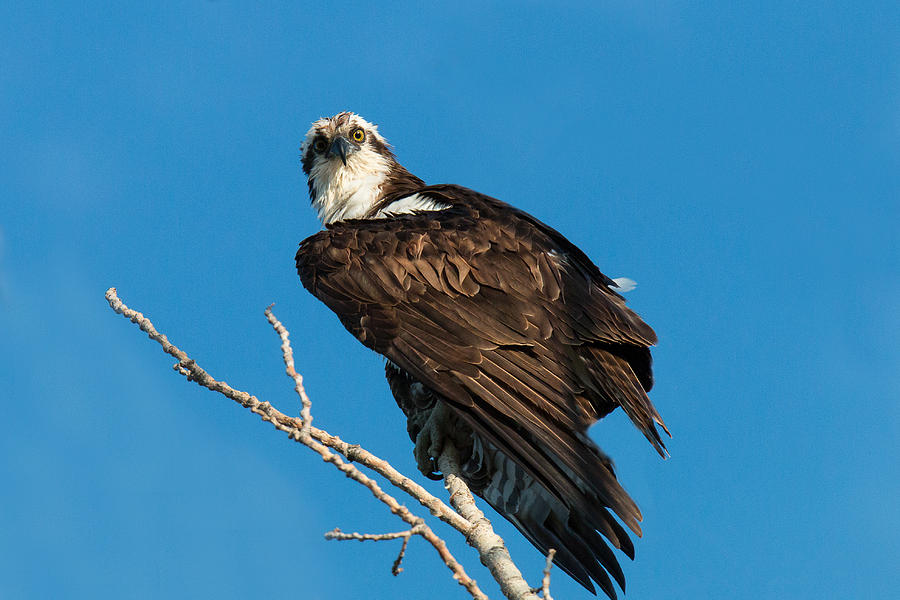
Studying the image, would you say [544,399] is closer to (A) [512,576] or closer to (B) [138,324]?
(A) [512,576]

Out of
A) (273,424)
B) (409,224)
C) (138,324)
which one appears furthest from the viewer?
(409,224)

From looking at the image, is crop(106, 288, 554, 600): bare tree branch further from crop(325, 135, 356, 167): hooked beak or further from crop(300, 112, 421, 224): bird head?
crop(325, 135, 356, 167): hooked beak

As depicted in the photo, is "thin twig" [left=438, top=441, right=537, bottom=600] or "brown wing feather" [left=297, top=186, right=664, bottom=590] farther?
"brown wing feather" [left=297, top=186, right=664, bottom=590]

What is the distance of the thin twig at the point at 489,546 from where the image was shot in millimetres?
3270

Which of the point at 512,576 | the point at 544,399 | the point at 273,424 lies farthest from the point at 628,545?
the point at 273,424

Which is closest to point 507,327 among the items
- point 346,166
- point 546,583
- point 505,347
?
point 505,347

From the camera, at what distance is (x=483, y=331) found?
187 inches

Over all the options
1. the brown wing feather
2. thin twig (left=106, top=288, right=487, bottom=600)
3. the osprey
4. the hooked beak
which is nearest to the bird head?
the hooked beak

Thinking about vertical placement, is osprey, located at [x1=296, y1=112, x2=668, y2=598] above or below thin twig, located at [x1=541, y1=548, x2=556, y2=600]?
above

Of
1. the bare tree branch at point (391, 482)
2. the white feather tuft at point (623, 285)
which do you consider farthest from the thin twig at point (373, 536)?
the white feather tuft at point (623, 285)

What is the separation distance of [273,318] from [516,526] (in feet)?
6.79

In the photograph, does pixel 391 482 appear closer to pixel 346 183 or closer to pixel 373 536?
pixel 373 536

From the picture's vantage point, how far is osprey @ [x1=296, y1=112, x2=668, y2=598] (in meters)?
4.14

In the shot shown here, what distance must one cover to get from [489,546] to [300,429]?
85 cm
